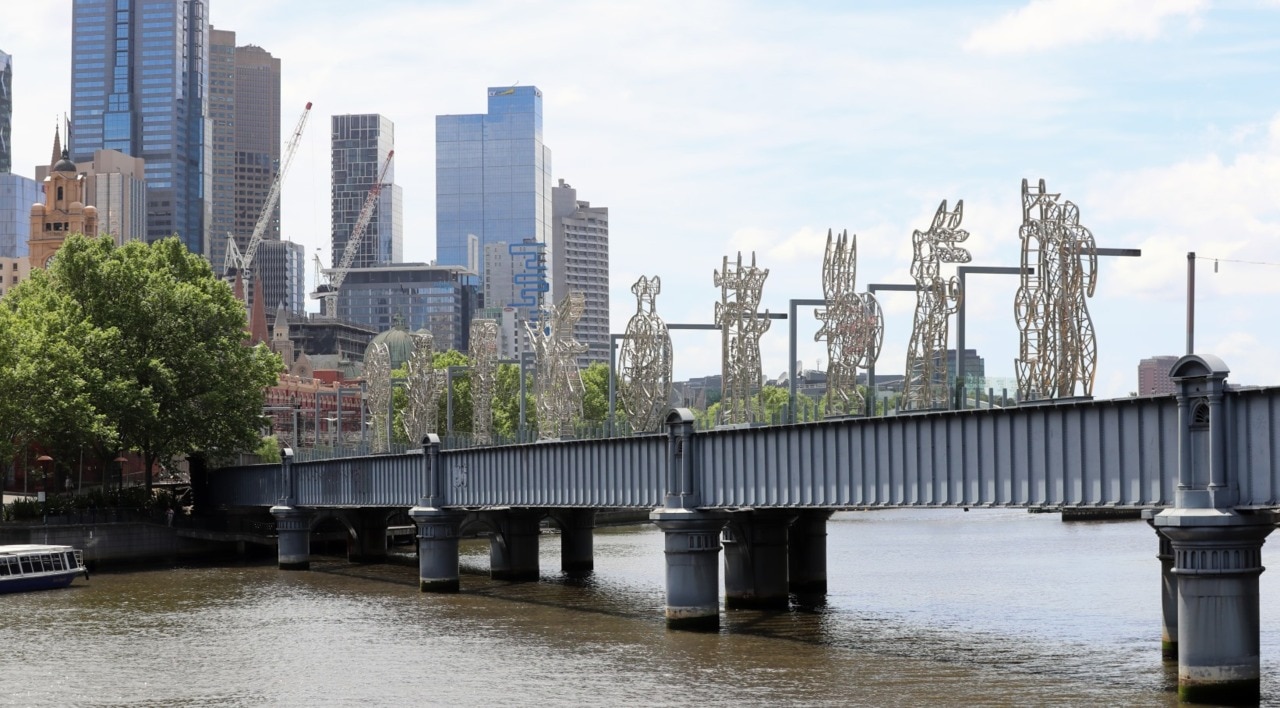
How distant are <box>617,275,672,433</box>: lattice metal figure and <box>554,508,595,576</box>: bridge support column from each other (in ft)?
45.0

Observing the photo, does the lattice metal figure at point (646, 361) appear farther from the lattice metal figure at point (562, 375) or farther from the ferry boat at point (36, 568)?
the ferry boat at point (36, 568)

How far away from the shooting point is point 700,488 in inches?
2554

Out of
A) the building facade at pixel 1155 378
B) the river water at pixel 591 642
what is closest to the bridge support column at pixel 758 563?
the river water at pixel 591 642

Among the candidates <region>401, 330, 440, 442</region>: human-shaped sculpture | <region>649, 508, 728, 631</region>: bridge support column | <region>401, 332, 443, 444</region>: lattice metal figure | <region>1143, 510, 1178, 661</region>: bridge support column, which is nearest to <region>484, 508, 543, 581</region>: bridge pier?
<region>401, 332, 443, 444</region>: lattice metal figure

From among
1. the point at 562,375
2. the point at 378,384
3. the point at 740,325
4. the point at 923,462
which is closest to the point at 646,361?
the point at 740,325

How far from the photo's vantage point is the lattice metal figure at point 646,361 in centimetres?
8438

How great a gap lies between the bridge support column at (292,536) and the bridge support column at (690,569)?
161ft

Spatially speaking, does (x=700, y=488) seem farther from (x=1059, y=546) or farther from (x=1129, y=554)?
(x=1059, y=546)

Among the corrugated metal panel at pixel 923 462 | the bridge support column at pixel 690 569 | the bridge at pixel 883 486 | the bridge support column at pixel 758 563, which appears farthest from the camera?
the bridge support column at pixel 758 563

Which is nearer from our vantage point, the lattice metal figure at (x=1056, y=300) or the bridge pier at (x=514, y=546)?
the lattice metal figure at (x=1056, y=300)

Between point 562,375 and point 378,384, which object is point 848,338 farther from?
point 378,384

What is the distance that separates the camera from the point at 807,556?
264 ft

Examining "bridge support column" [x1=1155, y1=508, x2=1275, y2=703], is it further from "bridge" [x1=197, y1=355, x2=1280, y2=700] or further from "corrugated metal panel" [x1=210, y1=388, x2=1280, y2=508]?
"corrugated metal panel" [x1=210, y1=388, x2=1280, y2=508]

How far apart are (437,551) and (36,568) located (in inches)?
856
